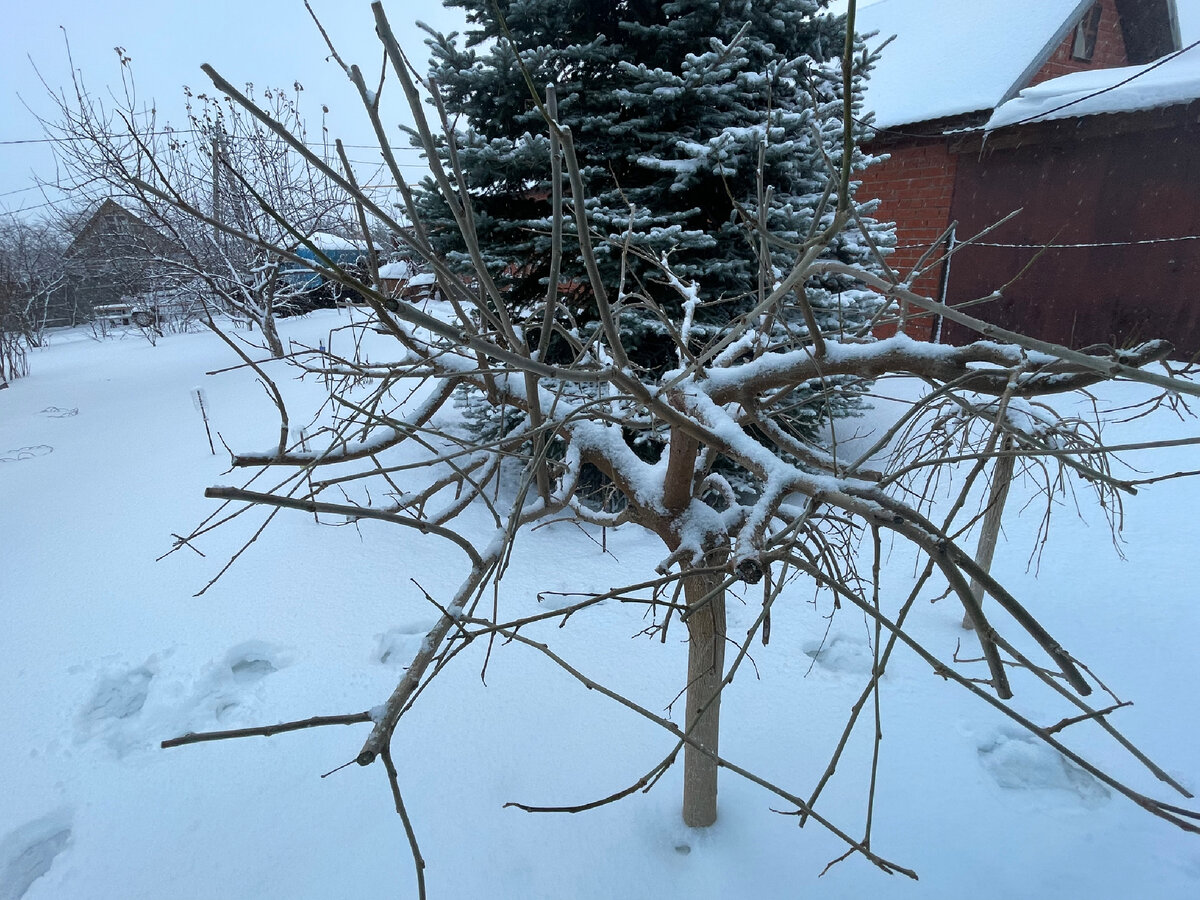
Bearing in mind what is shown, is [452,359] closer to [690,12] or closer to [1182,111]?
[690,12]

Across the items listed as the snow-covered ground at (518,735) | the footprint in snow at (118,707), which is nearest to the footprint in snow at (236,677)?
the snow-covered ground at (518,735)

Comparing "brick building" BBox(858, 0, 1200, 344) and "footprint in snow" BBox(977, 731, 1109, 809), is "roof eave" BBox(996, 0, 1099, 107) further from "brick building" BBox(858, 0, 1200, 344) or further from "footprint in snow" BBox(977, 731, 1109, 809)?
"footprint in snow" BBox(977, 731, 1109, 809)

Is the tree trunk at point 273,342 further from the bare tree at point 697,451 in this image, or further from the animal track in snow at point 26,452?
the animal track in snow at point 26,452

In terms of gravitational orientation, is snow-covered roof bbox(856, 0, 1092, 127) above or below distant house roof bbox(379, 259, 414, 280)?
above

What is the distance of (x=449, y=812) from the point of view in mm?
2436

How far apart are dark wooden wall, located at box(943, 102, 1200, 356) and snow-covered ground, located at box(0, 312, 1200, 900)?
257 cm

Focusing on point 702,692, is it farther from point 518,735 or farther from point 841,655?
point 841,655

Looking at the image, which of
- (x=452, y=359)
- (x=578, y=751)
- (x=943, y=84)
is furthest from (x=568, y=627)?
(x=943, y=84)

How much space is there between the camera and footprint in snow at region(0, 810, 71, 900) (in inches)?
86.4

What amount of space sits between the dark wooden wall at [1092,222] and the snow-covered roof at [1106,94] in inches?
10.1

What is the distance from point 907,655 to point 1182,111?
5.85 metres

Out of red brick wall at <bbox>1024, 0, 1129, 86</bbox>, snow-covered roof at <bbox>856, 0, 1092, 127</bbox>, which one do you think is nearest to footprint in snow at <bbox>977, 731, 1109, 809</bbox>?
snow-covered roof at <bbox>856, 0, 1092, 127</bbox>

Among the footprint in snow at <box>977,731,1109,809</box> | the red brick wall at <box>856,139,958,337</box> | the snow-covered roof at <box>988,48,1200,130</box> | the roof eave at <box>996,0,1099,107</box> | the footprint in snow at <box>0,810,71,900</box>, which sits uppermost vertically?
the roof eave at <box>996,0,1099,107</box>

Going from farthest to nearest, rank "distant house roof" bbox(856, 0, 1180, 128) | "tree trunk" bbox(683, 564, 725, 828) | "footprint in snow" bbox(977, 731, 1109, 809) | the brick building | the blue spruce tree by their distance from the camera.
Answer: "distant house roof" bbox(856, 0, 1180, 128)
the brick building
the blue spruce tree
"footprint in snow" bbox(977, 731, 1109, 809)
"tree trunk" bbox(683, 564, 725, 828)
